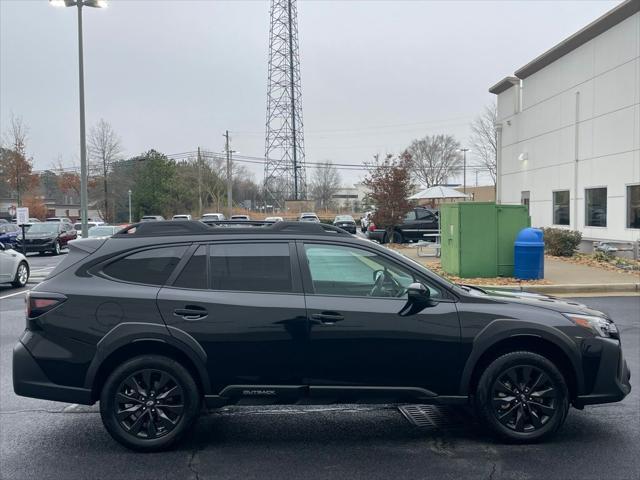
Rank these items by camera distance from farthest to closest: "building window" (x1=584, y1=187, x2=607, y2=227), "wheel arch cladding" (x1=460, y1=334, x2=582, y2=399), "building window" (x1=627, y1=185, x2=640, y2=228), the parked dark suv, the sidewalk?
the parked dark suv
"building window" (x1=584, y1=187, x2=607, y2=227)
"building window" (x1=627, y1=185, x2=640, y2=228)
the sidewalk
"wheel arch cladding" (x1=460, y1=334, x2=582, y2=399)

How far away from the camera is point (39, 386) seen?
434 cm

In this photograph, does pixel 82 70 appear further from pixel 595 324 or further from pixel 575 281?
pixel 595 324

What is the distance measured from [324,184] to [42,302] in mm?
91684

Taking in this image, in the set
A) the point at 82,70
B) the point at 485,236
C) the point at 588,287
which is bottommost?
the point at 588,287

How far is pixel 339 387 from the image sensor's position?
4367 millimetres

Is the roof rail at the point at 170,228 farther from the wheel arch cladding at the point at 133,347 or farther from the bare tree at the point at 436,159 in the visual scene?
the bare tree at the point at 436,159

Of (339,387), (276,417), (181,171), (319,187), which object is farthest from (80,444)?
(319,187)

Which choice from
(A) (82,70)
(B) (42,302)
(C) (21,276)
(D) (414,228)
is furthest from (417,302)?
(D) (414,228)

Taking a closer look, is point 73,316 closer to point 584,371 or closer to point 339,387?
point 339,387

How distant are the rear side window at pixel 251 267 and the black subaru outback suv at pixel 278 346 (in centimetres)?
1

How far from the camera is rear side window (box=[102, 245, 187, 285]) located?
4504 mm

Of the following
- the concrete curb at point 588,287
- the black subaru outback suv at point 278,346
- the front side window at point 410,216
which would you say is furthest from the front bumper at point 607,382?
the front side window at point 410,216

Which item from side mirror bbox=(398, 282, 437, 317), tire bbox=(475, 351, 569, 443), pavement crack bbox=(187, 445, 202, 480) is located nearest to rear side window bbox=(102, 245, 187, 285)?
pavement crack bbox=(187, 445, 202, 480)

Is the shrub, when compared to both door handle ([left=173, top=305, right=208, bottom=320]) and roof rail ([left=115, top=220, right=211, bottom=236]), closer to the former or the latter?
roof rail ([left=115, top=220, right=211, bottom=236])
